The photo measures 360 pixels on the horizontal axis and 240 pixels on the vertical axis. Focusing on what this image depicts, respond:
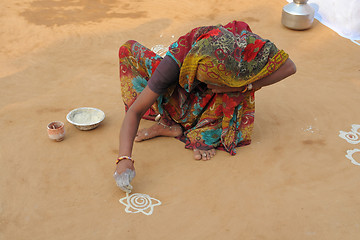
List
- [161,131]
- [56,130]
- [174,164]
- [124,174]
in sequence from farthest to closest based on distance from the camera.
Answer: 1. [161,131]
2. [56,130]
3. [174,164]
4. [124,174]

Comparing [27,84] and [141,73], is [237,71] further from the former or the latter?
[27,84]

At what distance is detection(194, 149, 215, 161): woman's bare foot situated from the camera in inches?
103

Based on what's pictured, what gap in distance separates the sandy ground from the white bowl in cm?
5

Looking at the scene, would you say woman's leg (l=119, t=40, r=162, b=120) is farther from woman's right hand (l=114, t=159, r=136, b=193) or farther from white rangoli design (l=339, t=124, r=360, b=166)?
white rangoli design (l=339, t=124, r=360, b=166)

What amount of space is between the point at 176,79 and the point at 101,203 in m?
0.82

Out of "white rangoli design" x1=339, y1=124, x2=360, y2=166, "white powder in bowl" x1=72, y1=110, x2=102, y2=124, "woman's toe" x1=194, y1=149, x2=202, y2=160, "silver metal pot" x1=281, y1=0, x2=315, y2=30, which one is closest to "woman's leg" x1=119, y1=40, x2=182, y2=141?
"woman's toe" x1=194, y1=149, x2=202, y2=160

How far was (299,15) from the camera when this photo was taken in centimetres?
453

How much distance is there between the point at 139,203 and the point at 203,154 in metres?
0.58

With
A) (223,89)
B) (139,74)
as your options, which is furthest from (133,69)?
(223,89)

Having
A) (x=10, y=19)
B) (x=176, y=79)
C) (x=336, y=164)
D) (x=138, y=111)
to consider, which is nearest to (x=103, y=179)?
(x=138, y=111)

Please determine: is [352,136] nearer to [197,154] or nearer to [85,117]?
[197,154]

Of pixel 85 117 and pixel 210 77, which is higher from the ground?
pixel 210 77

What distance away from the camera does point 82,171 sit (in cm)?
251

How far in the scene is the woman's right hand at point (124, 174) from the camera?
86.6 inches
